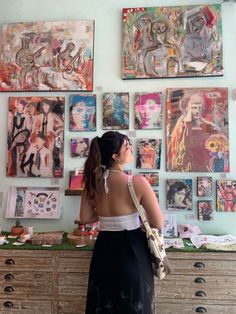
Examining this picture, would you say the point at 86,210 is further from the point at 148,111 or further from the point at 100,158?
the point at 148,111

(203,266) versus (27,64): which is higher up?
(27,64)

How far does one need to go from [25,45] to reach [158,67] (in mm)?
1232

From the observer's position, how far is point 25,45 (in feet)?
9.92

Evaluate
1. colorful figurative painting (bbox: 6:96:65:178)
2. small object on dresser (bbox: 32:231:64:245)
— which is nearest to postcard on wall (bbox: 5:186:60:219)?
colorful figurative painting (bbox: 6:96:65:178)

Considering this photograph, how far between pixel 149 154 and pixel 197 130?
46cm

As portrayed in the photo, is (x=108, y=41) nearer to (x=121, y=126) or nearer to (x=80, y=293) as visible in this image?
(x=121, y=126)

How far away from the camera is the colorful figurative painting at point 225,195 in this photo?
9.16 feet

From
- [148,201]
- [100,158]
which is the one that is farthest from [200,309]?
[100,158]

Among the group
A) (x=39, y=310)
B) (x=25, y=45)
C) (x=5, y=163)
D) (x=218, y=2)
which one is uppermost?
(x=218, y=2)

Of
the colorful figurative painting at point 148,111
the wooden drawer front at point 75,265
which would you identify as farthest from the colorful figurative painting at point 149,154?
the wooden drawer front at point 75,265

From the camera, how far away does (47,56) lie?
2990 millimetres

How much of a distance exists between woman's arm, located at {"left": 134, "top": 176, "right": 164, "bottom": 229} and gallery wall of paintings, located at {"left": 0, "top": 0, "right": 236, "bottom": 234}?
1.01m

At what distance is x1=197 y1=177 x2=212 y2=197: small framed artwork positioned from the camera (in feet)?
9.19

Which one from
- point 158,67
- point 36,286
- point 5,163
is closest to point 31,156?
point 5,163
